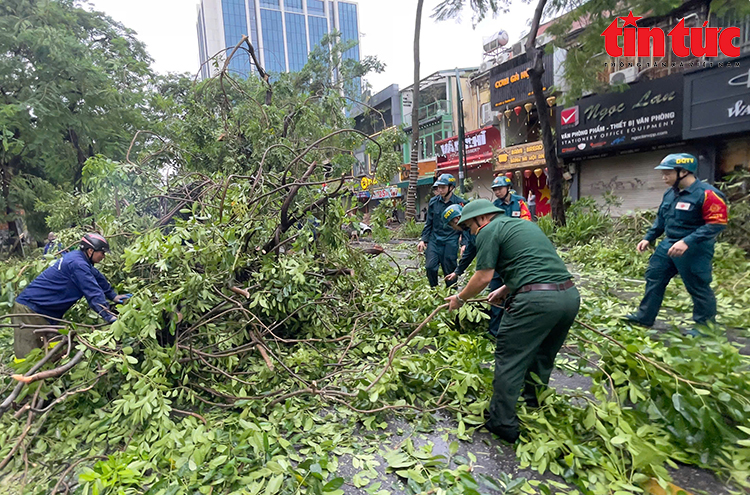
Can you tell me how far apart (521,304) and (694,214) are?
235cm

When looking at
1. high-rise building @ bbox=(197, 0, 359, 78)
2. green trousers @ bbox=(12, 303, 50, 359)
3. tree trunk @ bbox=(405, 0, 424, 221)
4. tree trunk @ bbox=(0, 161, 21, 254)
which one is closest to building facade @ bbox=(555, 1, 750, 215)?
tree trunk @ bbox=(405, 0, 424, 221)

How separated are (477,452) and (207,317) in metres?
2.43

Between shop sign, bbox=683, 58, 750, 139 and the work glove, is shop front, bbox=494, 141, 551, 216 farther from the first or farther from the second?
the work glove

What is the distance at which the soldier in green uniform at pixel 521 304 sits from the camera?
248cm

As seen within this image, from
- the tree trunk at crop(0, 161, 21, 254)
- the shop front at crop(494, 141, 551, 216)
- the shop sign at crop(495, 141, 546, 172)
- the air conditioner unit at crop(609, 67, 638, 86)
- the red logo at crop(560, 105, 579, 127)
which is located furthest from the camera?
the shop front at crop(494, 141, 551, 216)

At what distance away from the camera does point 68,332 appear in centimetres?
293

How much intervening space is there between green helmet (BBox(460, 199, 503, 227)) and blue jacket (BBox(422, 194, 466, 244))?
8.44 feet

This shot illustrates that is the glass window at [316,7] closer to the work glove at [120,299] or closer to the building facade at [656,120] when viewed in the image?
the building facade at [656,120]

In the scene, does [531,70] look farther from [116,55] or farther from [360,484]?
[116,55]

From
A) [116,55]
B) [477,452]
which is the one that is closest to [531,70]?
[477,452]

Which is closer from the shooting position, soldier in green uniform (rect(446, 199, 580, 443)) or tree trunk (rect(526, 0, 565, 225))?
soldier in green uniform (rect(446, 199, 580, 443))

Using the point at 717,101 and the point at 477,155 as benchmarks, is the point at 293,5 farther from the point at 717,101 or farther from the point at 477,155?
the point at 717,101

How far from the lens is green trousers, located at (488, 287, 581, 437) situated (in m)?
2.46

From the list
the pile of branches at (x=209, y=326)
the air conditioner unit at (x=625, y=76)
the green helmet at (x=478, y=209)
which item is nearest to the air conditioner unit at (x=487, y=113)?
the air conditioner unit at (x=625, y=76)
